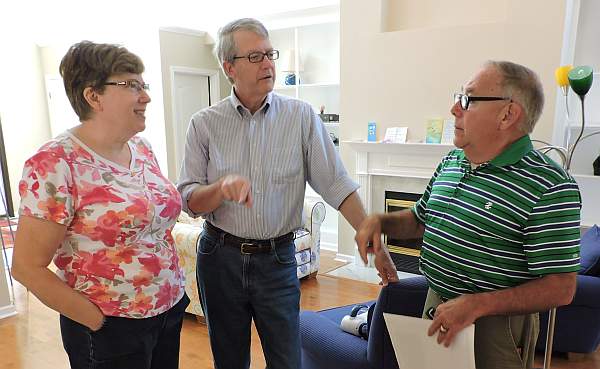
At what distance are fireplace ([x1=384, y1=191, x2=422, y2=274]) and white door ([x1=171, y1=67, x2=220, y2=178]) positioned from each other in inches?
107

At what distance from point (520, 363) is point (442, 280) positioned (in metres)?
0.28

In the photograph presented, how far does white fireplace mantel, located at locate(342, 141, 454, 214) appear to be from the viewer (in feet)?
13.4

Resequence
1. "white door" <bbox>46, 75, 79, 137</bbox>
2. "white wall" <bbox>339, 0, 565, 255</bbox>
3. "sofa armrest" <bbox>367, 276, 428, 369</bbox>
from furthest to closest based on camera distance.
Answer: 1. "white door" <bbox>46, 75, 79, 137</bbox>
2. "white wall" <bbox>339, 0, 565, 255</bbox>
3. "sofa armrest" <bbox>367, 276, 428, 369</bbox>

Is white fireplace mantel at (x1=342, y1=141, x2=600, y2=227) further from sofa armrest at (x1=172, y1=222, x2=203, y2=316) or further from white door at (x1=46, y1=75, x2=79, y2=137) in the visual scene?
white door at (x1=46, y1=75, x2=79, y2=137)

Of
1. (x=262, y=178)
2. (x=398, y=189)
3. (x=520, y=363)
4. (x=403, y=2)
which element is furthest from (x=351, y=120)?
(x=520, y=363)

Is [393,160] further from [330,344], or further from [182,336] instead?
[330,344]

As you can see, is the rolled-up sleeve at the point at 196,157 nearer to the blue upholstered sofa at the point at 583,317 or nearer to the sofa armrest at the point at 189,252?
the sofa armrest at the point at 189,252

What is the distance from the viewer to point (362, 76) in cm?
443

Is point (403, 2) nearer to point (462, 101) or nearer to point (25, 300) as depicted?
point (462, 101)

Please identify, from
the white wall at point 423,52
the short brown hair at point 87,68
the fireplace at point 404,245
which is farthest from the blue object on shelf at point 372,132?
the short brown hair at point 87,68

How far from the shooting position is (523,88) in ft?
3.63

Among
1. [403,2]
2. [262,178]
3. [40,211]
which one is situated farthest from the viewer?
[403,2]

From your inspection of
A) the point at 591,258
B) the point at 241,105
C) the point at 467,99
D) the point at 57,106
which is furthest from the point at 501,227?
the point at 57,106

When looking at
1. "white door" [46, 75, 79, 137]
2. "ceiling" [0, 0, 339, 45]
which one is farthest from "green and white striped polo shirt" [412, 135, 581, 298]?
"white door" [46, 75, 79, 137]
